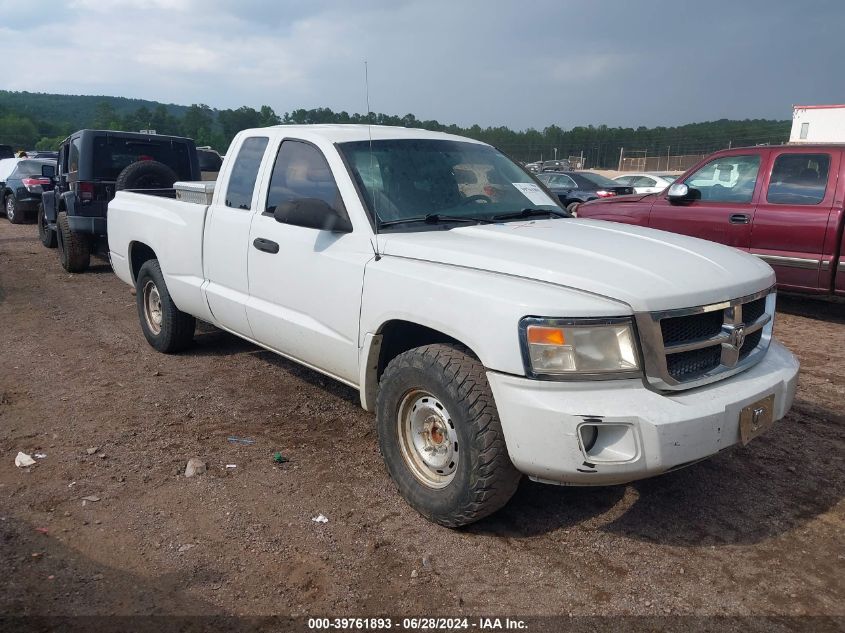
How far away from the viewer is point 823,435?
14.4 feet

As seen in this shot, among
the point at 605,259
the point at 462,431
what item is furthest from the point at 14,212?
the point at 605,259

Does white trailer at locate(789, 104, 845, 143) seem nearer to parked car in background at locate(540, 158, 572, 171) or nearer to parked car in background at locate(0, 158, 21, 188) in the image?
parked car in background at locate(540, 158, 572, 171)

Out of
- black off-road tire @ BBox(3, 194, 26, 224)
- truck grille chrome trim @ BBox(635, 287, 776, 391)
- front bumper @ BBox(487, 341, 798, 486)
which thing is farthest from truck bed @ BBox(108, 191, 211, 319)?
black off-road tire @ BBox(3, 194, 26, 224)

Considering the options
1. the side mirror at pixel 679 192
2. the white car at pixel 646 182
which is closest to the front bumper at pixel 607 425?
the side mirror at pixel 679 192

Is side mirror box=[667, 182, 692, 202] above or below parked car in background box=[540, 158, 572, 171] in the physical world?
below

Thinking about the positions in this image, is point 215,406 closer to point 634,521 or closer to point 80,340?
point 80,340

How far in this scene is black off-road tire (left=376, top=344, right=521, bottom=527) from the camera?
9.60 feet

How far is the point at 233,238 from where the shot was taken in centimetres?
462

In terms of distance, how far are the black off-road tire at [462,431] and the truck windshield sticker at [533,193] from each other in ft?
5.24

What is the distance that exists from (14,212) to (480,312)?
56.3ft

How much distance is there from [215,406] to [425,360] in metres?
2.33

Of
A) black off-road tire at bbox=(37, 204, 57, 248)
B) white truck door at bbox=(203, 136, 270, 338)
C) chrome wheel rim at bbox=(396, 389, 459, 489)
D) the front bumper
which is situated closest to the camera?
the front bumper

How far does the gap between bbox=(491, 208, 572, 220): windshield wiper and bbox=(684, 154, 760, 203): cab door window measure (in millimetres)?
4090

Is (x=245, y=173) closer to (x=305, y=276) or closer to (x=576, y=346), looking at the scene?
(x=305, y=276)
